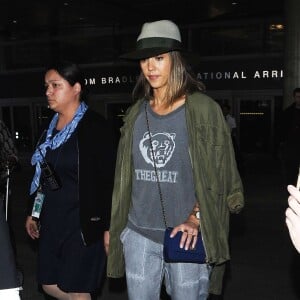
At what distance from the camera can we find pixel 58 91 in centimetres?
364

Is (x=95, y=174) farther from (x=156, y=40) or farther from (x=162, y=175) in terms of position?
(x=156, y=40)

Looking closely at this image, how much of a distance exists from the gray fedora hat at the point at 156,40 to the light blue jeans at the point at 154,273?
0.98 m

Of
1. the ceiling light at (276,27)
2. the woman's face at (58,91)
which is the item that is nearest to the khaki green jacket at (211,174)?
the woman's face at (58,91)

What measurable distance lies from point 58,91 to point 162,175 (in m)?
1.25

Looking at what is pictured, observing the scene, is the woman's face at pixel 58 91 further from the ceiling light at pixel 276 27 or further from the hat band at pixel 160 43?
the ceiling light at pixel 276 27

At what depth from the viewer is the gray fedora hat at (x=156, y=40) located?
2.80m

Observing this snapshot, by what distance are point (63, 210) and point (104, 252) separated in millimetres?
435

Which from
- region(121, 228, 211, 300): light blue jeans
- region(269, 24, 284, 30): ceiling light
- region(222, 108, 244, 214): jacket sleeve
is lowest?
region(121, 228, 211, 300): light blue jeans

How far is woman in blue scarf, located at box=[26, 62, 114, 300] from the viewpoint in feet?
11.4

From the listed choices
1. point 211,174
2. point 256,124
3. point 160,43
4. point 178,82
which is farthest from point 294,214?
point 256,124

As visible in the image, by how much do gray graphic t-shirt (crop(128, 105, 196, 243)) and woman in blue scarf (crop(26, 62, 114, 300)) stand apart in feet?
2.28

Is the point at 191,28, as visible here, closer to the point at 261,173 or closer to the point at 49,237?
the point at 261,173

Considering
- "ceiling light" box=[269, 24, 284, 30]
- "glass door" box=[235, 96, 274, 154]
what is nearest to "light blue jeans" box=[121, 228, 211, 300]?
"glass door" box=[235, 96, 274, 154]

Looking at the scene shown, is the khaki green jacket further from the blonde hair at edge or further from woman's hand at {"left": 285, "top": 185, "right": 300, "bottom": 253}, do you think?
woman's hand at {"left": 285, "top": 185, "right": 300, "bottom": 253}
